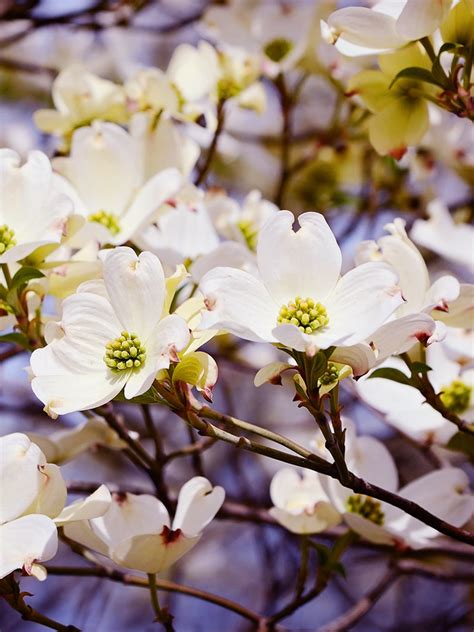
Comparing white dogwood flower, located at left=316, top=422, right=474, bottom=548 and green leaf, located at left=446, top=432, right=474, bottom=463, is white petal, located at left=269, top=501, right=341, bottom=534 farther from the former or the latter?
green leaf, located at left=446, top=432, right=474, bottom=463

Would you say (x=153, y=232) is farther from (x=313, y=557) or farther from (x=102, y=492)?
(x=313, y=557)

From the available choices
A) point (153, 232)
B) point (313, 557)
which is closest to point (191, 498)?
point (153, 232)

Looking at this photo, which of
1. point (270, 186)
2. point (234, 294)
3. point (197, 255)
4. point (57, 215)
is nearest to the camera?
point (234, 294)

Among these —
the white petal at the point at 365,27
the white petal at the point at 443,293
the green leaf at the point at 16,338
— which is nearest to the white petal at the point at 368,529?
the white petal at the point at 443,293

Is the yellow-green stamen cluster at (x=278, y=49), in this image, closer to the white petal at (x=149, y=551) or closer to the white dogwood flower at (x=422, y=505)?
the white dogwood flower at (x=422, y=505)

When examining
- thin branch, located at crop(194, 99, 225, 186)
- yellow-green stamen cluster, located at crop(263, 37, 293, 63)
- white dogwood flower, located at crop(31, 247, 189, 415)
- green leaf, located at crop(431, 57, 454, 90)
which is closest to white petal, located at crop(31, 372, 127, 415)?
white dogwood flower, located at crop(31, 247, 189, 415)
